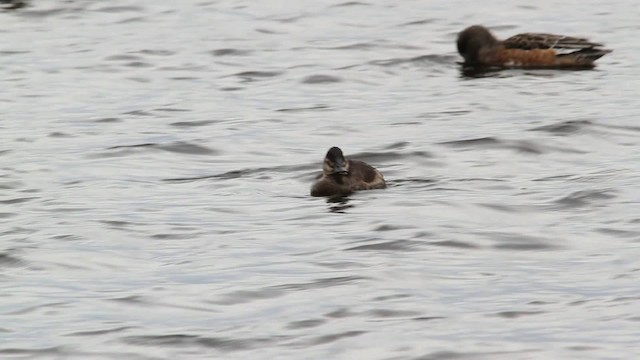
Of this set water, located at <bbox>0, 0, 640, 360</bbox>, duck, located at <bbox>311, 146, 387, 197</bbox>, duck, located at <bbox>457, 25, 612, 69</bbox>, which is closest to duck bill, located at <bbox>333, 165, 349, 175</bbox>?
duck, located at <bbox>311, 146, 387, 197</bbox>

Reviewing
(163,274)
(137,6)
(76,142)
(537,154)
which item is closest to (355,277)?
(163,274)

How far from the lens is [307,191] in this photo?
15.7 meters

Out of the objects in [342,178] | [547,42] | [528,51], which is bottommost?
[528,51]

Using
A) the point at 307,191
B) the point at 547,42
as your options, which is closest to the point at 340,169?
the point at 307,191

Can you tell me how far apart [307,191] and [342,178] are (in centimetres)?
61

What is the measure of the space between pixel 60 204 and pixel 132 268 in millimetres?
2536

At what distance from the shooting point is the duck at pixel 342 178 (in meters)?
15.1

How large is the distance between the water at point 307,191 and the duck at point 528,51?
253mm

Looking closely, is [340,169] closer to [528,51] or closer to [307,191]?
[307,191]

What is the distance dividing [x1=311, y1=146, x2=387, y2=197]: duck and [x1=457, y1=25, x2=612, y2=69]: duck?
654cm

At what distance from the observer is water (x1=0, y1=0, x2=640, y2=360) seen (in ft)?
35.9

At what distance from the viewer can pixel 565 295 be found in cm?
1139

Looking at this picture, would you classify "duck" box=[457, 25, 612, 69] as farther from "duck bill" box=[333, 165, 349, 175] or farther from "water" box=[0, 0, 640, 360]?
"duck bill" box=[333, 165, 349, 175]

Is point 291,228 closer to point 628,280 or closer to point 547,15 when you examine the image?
point 628,280
